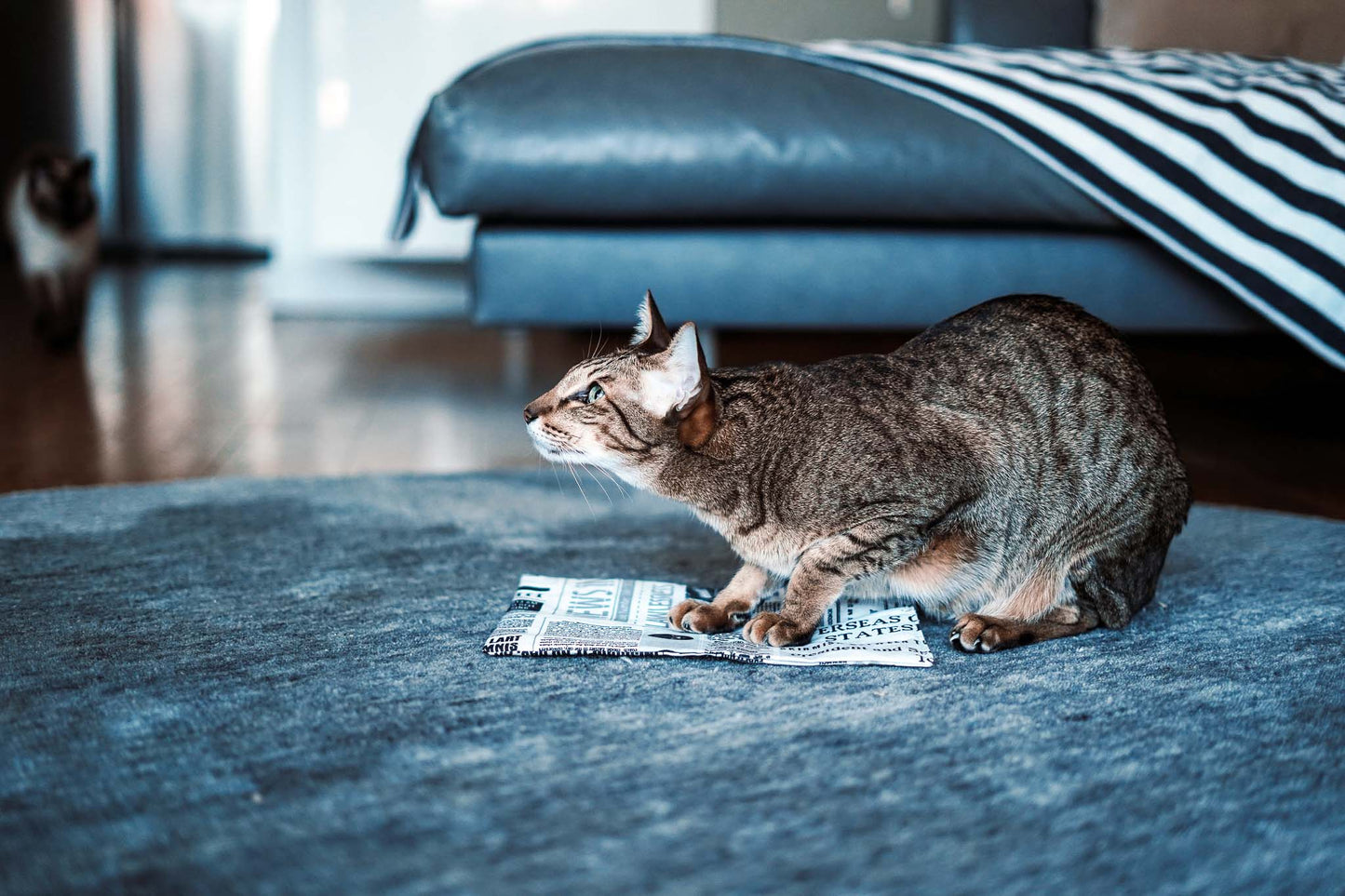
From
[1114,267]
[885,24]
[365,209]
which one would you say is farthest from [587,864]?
[885,24]

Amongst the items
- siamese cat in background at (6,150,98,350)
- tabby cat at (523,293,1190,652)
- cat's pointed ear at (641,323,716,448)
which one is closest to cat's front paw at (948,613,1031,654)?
tabby cat at (523,293,1190,652)

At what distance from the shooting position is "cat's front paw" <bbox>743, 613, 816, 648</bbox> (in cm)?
124

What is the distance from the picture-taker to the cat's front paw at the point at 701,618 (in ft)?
4.25

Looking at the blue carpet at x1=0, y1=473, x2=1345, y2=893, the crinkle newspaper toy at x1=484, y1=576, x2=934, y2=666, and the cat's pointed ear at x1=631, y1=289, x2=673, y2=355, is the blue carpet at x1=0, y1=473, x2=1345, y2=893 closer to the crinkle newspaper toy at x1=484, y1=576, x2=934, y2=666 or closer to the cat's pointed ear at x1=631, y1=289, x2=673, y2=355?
the crinkle newspaper toy at x1=484, y1=576, x2=934, y2=666

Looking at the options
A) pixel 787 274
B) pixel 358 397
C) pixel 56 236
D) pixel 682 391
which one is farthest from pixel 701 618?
pixel 56 236

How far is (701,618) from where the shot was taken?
1.30 metres

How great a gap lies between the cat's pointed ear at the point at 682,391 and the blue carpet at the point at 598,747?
10.2 inches

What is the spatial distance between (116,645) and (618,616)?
51cm

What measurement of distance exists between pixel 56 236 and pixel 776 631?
302 cm

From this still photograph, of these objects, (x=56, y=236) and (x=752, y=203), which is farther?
(x=56, y=236)

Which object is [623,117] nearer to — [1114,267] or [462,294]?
[1114,267]

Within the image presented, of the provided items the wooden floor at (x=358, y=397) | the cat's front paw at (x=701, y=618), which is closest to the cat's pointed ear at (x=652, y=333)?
the cat's front paw at (x=701, y=618)

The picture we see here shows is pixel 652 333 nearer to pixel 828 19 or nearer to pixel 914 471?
pixel 914 471

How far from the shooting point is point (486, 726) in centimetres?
102
